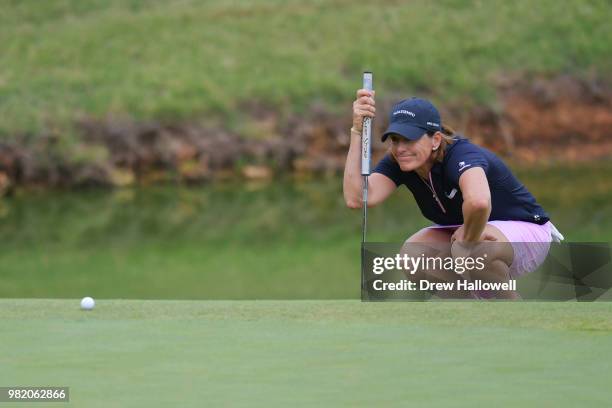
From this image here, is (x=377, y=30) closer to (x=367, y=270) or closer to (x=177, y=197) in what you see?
(x=177, y=197)

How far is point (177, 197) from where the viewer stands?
23531mm

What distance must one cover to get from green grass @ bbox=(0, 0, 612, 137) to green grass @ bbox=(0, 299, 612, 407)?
873 inches

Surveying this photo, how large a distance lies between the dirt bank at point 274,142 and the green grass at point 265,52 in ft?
2.01

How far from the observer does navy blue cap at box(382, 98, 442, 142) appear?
5.36m

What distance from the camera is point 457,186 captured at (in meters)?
5.40

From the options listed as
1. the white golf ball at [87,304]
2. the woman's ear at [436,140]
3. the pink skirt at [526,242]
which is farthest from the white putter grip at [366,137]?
the white golf ball at [87,304]

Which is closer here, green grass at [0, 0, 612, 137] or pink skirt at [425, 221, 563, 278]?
pink skirt at [425, 221, 563, 278]

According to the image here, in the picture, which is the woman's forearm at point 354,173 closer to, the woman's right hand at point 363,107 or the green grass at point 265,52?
the woman's right hand at point 363,107

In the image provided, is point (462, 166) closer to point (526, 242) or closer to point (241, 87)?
point (526, 242)

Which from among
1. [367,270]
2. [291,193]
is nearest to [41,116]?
[291,193]

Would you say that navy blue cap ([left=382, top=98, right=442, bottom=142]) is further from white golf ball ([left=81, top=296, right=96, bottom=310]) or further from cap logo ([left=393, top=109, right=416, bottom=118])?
white golf ball ([left=81, top=296, right=96, bottom=310])

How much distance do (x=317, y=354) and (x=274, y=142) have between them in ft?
74.3

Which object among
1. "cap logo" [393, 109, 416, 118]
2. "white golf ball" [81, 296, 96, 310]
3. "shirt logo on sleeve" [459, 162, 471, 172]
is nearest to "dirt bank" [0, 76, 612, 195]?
"white golf ball" [81, 296, 96, 310]

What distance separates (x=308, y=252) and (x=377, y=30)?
567 inches
